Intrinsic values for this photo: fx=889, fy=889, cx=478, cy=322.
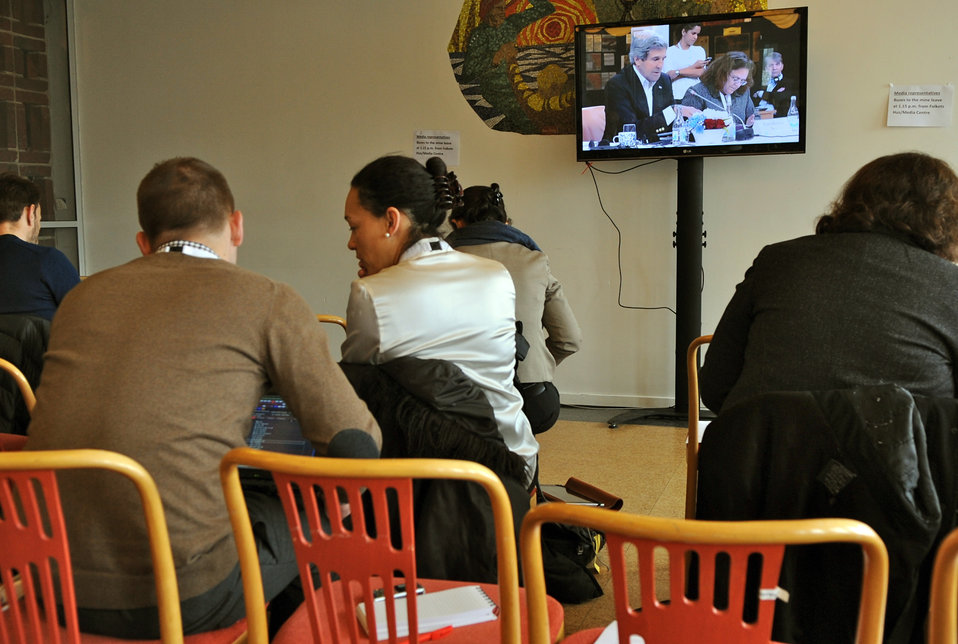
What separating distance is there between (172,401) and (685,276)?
3.22 metres

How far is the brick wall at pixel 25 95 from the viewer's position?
498 centimetres

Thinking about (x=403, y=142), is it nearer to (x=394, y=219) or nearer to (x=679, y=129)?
(x=679, y=129)

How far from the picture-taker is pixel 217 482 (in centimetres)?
140

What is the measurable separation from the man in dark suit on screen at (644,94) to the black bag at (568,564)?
7.50 ft

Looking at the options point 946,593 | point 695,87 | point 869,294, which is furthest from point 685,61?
point 946,593

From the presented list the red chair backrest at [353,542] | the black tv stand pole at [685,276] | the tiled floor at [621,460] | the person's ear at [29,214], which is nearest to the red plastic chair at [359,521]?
the red chair backrest at [353,542]

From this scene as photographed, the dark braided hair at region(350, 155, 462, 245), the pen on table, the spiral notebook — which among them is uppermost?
the dark braided hair at region(350, 155, 462, 245)

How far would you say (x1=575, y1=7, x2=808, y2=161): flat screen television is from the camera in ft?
12.7

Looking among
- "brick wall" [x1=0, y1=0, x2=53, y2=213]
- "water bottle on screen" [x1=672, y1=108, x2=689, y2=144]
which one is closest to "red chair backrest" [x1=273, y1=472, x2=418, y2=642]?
"water bottle on screen" [x1=672, y1=108, x2=689, y2=144]

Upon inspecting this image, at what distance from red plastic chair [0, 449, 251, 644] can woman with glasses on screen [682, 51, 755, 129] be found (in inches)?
132

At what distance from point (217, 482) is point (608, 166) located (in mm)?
3430

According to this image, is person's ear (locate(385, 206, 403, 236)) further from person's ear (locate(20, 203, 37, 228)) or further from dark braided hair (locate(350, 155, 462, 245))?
person's ear (locate(20, 203, 37, 228))

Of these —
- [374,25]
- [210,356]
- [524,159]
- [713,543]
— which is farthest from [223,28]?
[713,543]

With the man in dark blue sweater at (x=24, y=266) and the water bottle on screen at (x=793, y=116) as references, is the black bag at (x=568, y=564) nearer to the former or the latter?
the man in dark blue sweater at (x=24, y=266)
